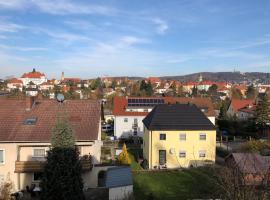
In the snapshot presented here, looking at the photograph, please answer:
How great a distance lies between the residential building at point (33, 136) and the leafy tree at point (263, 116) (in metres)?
31.9

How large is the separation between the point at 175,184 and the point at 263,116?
2974 cm

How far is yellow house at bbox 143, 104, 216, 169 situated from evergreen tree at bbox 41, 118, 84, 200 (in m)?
15.2

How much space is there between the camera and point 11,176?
84.7 feet

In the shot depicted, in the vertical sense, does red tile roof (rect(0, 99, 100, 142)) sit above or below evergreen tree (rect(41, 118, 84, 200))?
above

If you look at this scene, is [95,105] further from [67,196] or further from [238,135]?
[238,135]

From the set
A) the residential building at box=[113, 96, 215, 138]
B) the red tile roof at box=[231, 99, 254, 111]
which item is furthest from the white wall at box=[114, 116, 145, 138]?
the red tile roof at box=[231, 99, 254, 111]

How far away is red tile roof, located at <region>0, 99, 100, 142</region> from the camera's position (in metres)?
26.2

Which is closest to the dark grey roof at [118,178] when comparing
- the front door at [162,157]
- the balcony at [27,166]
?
the balcony at [27,166]

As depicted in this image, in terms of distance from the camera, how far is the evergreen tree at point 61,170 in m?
20.5

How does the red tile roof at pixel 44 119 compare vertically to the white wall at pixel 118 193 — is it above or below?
above

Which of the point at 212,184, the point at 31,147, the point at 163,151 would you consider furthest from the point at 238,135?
the point at 31,147

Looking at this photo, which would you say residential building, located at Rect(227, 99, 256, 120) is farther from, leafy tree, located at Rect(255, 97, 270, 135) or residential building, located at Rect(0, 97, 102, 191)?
residential building, located at Rect(0, 97, 102, 191)

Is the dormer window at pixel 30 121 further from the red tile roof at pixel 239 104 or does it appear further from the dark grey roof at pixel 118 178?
the red tile roof at pixel 239 104

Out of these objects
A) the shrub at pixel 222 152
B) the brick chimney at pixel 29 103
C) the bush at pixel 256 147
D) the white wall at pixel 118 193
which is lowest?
the shrub at pixel 222 152
